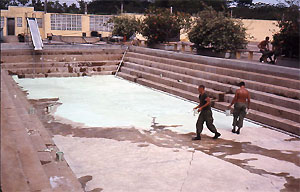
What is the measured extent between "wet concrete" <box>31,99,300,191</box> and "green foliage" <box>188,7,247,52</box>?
23.8 feet

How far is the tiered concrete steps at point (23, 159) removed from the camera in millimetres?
1658

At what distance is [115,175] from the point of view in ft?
21.4

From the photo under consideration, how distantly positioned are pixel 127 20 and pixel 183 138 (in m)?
16.3

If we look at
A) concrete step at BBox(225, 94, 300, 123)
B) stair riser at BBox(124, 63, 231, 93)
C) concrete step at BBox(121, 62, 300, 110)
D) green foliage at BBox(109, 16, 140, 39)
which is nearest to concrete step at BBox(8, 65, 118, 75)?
concrete step at BBox(121, 62, 300, 110)

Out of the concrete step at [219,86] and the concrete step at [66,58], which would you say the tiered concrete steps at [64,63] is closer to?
the concrete step at [66,58]

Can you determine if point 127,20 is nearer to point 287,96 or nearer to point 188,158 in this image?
point 287,96

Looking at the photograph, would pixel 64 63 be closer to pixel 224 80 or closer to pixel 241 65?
pixel 224 80

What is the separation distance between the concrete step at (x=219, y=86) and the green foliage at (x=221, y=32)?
2.18m

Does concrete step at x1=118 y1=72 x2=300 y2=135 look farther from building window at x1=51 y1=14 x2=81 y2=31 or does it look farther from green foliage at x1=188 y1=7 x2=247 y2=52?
building window at x1=51 y1=14 x2=81 y2=31

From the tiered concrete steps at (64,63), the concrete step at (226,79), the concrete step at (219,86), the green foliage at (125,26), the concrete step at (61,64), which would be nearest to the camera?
the concrete step at (219,86)

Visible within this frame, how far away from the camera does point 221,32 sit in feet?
53.5

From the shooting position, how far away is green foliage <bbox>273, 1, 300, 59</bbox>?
12.3 metres

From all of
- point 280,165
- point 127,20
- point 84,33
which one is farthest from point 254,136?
point 84,33

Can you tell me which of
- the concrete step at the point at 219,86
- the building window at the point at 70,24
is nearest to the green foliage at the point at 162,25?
the concrete step at the point at 219,86
